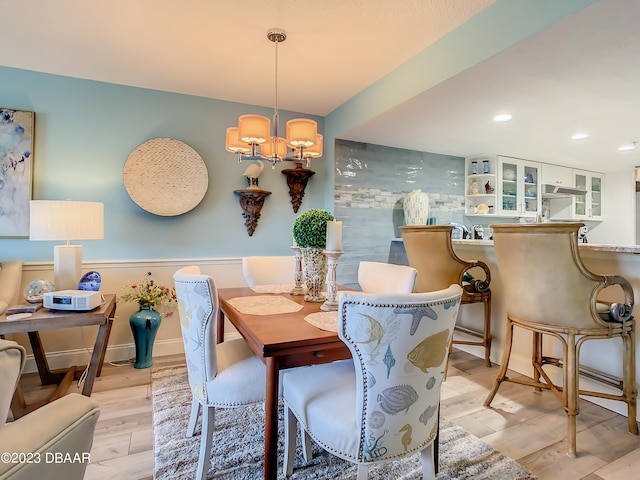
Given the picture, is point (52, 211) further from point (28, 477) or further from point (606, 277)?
point (606, 277)

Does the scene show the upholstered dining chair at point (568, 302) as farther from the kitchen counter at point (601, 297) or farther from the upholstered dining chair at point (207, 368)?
the upholstered dining chair at point (207, 368)

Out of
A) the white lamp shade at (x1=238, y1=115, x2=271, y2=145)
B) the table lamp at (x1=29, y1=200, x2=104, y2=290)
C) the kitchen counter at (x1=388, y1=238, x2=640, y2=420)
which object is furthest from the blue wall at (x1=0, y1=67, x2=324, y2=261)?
the kitchen counter at (x1=388, y1=238, x2=640, y2=420)

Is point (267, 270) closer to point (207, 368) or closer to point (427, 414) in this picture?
point (207, 368)

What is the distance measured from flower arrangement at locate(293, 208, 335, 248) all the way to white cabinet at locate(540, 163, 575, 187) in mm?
4168

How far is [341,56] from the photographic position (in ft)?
7.57

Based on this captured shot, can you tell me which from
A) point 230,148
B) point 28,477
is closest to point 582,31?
point 230,148

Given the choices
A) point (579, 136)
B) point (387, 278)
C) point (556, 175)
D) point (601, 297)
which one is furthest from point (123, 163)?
point (556, 175)

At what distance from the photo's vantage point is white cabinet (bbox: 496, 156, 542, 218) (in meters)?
4.18

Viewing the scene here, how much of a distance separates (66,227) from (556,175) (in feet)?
18.5

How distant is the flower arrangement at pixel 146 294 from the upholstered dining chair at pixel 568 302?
256cm

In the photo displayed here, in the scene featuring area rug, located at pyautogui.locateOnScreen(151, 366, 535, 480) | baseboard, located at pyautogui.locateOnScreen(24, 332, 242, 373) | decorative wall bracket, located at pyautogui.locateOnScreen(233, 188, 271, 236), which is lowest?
area rug, located at pyautogui.locateOnScreen(151, 366, 535, 480)

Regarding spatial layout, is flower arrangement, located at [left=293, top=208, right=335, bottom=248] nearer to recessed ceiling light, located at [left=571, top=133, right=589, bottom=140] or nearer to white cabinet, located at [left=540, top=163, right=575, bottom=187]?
recessed ceiling light, located at [left=571, top=133, right=589, bottom=140]

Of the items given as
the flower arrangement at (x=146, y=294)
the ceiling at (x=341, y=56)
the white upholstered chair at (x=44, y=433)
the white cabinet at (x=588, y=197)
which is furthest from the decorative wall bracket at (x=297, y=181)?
the white cabinet at (x=588, y=197)

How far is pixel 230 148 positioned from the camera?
2.12m
